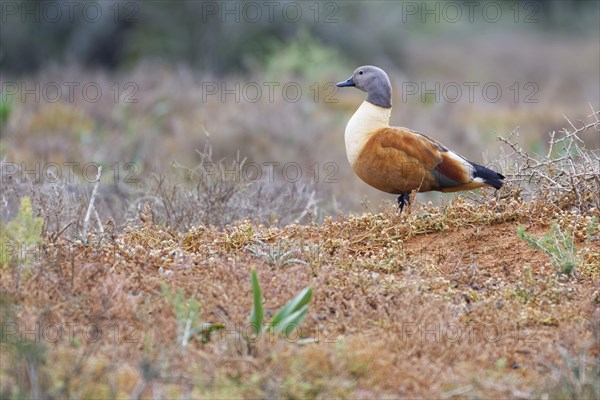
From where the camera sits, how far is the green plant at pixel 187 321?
13.5ft

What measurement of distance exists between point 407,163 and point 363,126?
1.38 ft

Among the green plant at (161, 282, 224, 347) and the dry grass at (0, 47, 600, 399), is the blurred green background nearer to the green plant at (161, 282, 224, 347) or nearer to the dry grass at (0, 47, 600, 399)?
the dry grass at (0, 47, 600, 399)

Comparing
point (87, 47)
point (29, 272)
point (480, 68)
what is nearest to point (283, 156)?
point (29, 272)

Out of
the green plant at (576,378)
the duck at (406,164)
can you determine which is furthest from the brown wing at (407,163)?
the green plant at (576,378)

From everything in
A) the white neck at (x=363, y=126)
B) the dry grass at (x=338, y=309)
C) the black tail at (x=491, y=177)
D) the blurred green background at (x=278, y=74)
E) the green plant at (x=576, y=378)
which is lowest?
the blurred green background at (x=278, y=74)

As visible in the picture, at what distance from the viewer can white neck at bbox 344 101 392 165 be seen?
6.23 m

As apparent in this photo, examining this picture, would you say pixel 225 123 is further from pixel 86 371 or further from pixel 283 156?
pixel 86 371

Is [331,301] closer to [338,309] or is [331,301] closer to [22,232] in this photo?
[338,309]

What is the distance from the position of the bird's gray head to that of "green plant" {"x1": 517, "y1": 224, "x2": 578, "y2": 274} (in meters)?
1.60

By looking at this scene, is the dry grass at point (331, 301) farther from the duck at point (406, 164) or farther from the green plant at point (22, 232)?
the duck at point (406, 164)

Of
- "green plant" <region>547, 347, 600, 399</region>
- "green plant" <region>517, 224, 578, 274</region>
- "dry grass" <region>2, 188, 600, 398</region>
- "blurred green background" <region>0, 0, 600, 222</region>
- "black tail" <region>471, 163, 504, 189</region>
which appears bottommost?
"blurred green background" <region>0, 0, 600, 222</region>

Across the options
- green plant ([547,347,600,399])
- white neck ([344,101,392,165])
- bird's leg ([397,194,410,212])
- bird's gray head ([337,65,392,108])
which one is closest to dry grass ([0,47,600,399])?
green plant ([547,347,600,399])

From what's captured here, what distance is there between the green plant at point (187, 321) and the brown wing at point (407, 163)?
6.71ft

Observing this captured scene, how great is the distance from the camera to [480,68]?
26.7 metres
